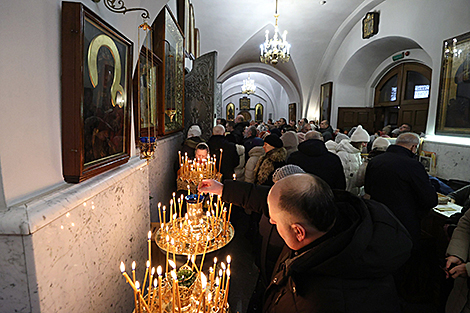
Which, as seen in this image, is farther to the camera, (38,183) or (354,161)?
(354,161)

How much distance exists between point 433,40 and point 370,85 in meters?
4.39

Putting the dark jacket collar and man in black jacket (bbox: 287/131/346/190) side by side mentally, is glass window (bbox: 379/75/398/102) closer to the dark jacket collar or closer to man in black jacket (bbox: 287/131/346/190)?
the dark jacket collar

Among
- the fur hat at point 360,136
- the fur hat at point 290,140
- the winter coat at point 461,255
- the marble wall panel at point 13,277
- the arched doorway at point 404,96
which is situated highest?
the arched doorway at point 404,96

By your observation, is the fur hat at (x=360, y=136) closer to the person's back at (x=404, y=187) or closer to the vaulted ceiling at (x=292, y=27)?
the person's back at (x=404, y=187)

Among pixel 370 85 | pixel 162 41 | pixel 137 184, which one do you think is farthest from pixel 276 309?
pixel 370 85

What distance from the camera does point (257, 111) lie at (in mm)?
27672

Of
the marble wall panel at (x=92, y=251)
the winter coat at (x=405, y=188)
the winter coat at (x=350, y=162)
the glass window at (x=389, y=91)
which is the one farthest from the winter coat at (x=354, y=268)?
the glass window at (x=389, y=91)

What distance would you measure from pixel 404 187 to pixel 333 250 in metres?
2.03

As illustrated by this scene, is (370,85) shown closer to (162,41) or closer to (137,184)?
(162,41)

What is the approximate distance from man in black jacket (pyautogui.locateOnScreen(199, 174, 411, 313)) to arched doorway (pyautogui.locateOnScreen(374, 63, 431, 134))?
7.83 metres

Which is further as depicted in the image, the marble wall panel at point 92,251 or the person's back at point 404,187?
the person's back at point 404,187

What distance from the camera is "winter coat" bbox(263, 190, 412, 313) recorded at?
91 cm

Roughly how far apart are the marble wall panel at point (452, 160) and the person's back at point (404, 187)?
2.42 m

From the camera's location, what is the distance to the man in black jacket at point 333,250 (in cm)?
91
